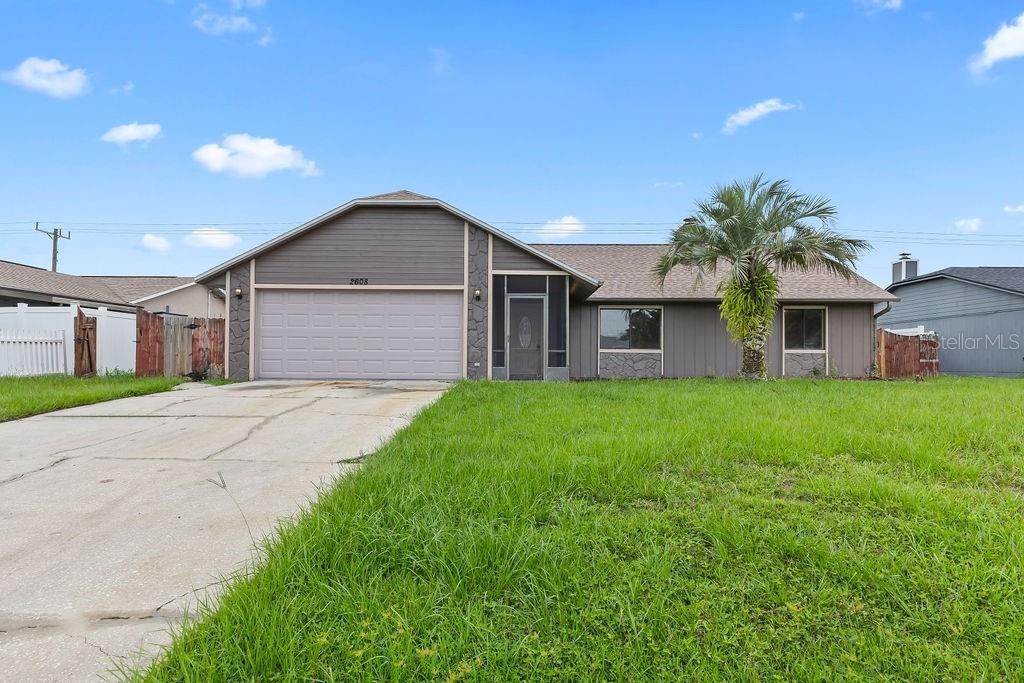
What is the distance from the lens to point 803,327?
47.1 feet

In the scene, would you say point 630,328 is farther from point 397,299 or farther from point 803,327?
point 397,299

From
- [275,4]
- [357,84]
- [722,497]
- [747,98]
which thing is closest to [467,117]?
[357,84]

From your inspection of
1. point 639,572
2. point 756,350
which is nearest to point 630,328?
point 756,350

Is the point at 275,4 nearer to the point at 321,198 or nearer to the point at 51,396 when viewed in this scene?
the point at 51,396

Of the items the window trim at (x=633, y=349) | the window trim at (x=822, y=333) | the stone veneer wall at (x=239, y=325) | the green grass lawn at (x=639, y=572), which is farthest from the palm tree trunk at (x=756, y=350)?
the stone veneer wall at (x=239, y=325)

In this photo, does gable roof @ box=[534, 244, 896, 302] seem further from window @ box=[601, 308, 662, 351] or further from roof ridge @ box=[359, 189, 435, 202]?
roof ridge @ box=[359, 189, 435, 202]

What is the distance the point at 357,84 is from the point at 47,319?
1042 centimetres

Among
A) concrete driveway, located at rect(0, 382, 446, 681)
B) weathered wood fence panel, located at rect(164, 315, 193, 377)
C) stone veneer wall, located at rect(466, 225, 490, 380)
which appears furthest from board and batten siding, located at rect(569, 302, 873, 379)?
weathered wood fence panel, located at rect(164, 315, 193, 377)

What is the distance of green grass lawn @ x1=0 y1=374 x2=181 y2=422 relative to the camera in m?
6.64

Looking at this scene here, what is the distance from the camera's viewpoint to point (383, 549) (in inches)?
88.0

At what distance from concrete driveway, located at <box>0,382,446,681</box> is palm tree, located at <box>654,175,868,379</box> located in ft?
28.2

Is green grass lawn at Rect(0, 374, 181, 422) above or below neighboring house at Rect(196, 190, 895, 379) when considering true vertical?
below

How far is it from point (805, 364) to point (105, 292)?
1099 inches

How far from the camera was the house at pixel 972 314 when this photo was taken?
17.2 m
